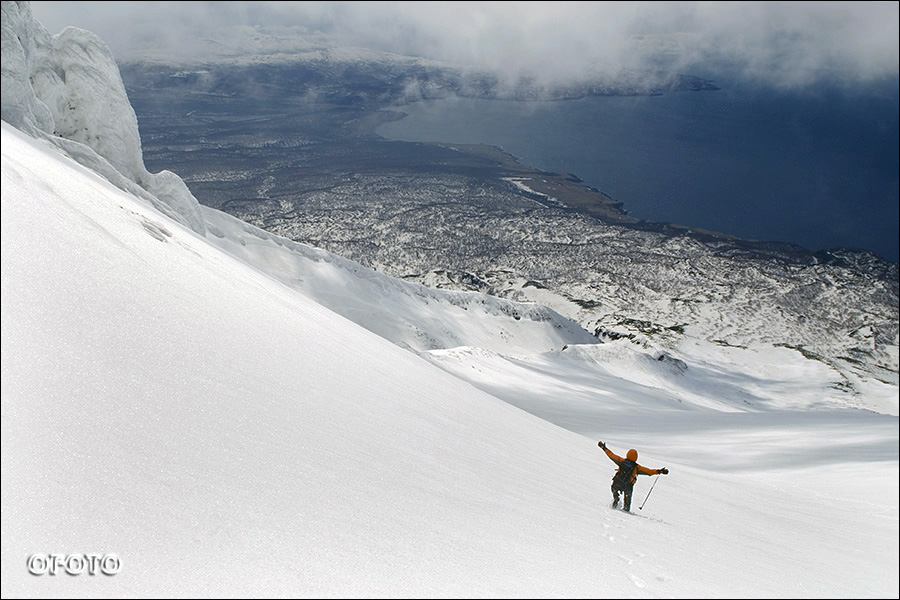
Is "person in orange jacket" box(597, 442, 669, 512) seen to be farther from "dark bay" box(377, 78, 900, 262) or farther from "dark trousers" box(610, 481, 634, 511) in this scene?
"dark bay" box(377, 78, 900, 262)

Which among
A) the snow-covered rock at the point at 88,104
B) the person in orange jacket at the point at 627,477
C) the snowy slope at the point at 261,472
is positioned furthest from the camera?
the snow-covered rock at the point at 88,104

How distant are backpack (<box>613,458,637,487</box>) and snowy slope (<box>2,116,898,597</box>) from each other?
1.37 feet

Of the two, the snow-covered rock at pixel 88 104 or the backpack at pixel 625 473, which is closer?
the backpack at pixel 625 473

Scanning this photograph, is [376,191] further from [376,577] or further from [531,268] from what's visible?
[376,577]

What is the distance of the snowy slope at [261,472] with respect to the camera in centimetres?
315

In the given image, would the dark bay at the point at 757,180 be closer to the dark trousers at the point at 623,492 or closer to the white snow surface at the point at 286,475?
the white snow surface at the point at 286,475

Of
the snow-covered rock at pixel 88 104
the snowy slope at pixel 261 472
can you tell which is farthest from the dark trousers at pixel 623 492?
the snow-covered rock at pixel 88 104

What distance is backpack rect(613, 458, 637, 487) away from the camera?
7.02 metres

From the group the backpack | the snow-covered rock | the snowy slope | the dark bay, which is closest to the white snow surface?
the snowy slope

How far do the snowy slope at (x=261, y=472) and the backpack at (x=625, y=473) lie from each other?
42cm

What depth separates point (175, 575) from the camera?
2963 millimetres

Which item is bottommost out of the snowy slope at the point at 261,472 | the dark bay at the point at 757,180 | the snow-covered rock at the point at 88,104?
the snowy slope at the point at 261,472

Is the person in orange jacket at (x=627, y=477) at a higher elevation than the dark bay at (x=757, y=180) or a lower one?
lower

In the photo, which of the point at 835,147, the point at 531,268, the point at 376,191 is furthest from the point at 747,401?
the point at 835,147
